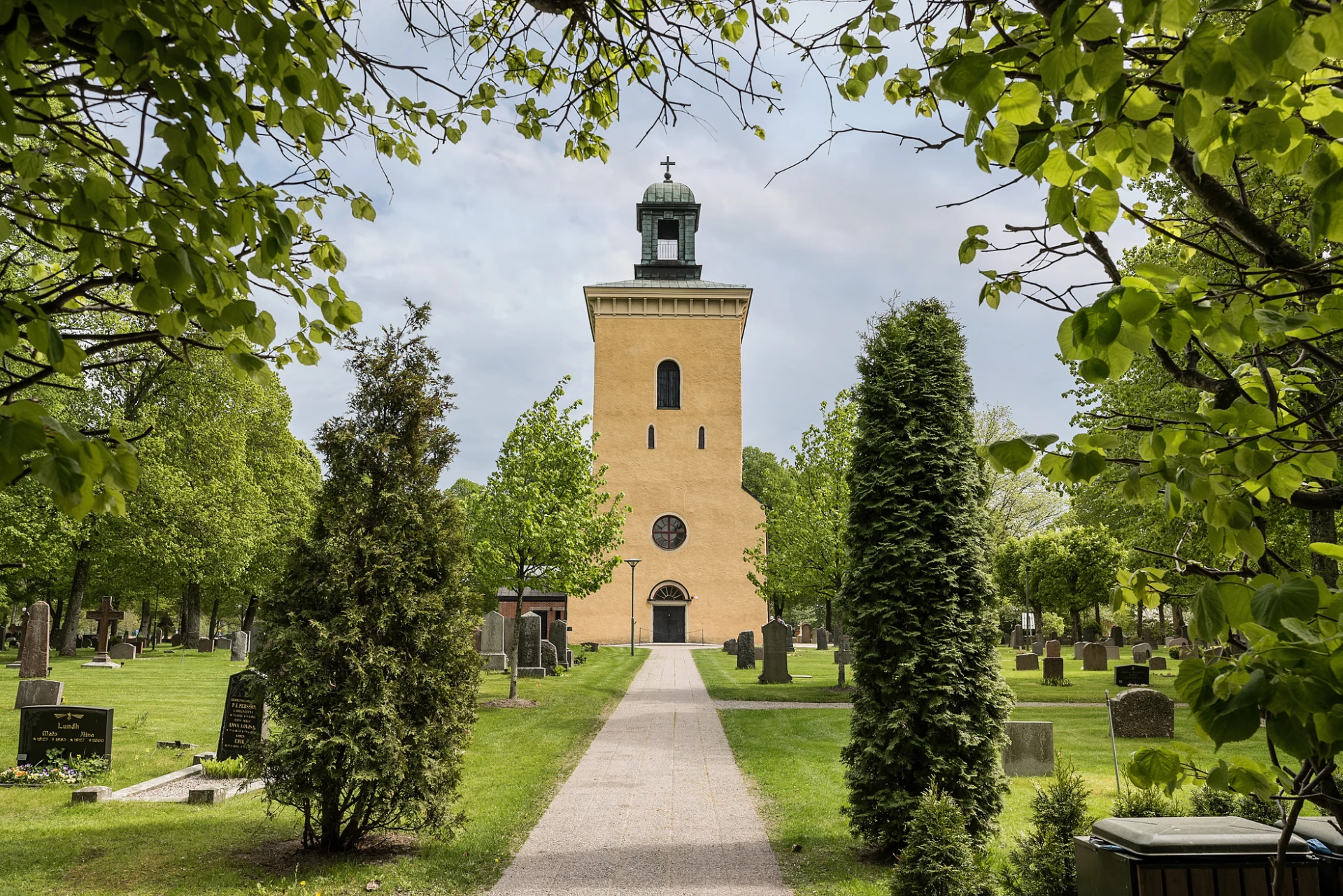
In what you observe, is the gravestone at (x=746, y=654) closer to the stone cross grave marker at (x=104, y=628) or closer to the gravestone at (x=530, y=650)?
the gravestone at (x=530, y=650)

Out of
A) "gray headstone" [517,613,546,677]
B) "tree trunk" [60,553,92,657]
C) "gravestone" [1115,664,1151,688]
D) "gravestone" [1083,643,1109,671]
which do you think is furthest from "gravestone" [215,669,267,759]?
"gravestone" [1083,643,1109,671]

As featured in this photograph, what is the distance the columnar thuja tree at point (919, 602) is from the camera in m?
7.00

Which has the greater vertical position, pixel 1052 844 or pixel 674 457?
pixel 674 457

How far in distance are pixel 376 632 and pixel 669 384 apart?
120ft

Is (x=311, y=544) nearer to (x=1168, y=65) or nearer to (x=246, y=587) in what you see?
(x=1168, y=65)

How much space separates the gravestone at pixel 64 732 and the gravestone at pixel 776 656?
15819mm

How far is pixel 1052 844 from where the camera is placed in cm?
535

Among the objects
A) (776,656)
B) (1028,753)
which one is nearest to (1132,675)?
(776,656)

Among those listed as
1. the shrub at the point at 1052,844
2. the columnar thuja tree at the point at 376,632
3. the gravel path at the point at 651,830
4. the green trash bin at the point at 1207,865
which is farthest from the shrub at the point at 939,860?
the columnar thuja tree at the point at 376,632

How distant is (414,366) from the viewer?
25.2 ft

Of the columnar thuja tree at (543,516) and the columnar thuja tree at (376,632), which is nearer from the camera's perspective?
the columnar thuja tree at (376,632)

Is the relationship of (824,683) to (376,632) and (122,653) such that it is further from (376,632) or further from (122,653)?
(122,653)

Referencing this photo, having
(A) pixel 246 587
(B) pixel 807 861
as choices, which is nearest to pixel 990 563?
(B) pixel 807 861

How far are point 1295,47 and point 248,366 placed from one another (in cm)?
322
